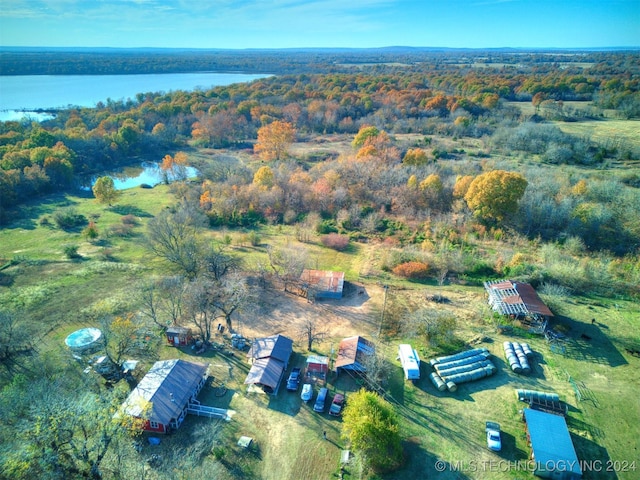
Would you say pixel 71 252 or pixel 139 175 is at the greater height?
pixel 71 252

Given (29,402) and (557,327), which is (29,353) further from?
(557,327)

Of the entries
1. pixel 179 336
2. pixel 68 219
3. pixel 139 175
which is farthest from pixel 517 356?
pixel 139 175

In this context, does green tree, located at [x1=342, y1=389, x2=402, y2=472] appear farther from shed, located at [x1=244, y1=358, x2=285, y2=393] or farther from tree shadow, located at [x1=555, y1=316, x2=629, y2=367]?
tree shadow, located at [x1=555, y1=316, x2=629, y2=367]

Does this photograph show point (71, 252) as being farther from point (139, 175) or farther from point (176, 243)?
point (139, 175)

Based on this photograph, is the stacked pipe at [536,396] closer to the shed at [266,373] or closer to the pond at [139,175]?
the shed at [266,373]

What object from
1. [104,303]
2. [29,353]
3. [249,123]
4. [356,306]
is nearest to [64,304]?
[104,303]

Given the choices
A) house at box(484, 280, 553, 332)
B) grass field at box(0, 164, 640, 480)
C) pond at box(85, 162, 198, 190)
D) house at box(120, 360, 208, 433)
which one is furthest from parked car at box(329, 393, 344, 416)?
pond at box(85, 162, 198, 190)
